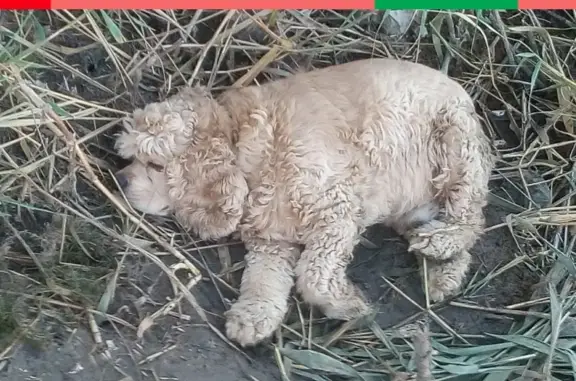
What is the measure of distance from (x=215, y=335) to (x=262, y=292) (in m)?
0.09

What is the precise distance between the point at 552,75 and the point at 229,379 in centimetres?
60

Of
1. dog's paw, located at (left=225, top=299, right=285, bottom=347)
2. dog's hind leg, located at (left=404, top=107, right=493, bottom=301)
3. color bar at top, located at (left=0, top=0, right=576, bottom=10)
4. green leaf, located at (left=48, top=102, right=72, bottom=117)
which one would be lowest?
dog's paw, located at (left=225, top=299, right=285, bottom=347)

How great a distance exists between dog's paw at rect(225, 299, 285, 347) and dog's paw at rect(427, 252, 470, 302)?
198mm

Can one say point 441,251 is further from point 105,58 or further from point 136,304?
point 105,58

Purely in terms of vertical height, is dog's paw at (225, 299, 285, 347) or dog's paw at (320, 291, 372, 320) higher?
dog's paw at (225, 299, 285, 347)

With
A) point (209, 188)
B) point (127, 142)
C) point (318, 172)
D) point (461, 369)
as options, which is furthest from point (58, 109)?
point (461, 369)

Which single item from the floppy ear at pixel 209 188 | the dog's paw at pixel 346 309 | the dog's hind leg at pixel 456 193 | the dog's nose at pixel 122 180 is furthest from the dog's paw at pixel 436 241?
the dog's nose at pixel 122 180

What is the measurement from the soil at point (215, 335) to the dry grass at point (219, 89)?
0.04 ft

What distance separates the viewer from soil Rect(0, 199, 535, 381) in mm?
980

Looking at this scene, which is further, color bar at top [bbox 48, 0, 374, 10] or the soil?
color bar at top [bbox 48, 0, 374, 10]

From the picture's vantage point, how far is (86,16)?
1.10 m

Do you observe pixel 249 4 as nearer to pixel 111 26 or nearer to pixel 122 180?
pixel 111 26

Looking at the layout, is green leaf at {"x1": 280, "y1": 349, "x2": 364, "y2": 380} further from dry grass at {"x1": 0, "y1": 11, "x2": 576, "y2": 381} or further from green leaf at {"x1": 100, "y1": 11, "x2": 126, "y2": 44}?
green leaf at {"x1": 100, "y1": 11, "x2": 126, "y2": 44}

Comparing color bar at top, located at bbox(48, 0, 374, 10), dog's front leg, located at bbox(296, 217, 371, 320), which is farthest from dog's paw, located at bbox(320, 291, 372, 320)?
color bar at top, located at bbox(48, 0, 374, 10)
